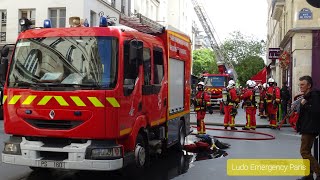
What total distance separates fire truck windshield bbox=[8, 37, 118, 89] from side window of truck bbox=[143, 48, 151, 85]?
1.06 metres

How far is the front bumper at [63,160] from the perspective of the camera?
19.8 ft

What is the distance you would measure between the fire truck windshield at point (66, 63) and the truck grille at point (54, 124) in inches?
21.2

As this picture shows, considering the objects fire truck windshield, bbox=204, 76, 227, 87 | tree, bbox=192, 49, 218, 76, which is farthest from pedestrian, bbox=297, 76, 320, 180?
tree, bbox=192, 49, 218, 76

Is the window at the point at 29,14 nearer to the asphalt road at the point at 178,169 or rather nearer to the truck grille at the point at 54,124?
the asphalt road at the point at 178,169

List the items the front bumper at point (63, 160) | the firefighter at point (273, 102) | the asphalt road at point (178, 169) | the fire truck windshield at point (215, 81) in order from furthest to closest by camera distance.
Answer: the fire truck windshield at point (215, 81)
the firefighter at point (273, 102)
the asphalt road at point (178, 169)
the front bumper at point (63, 160)

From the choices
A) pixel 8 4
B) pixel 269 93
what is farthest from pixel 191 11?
pixel 269 93

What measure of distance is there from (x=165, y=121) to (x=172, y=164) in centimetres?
88

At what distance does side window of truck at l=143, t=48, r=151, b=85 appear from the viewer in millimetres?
7327

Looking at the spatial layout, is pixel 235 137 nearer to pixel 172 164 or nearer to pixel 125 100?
pixel 172 164

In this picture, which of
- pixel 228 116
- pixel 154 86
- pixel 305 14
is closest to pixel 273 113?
pixel 228 116

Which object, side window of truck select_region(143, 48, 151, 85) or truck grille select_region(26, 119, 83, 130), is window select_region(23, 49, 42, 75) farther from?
side window of truck select_region(143, 48, 151, 85)

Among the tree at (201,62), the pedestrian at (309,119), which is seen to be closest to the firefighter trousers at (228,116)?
the pedestrian at (309,119)

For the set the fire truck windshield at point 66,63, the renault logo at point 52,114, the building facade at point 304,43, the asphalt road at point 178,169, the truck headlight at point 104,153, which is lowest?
the asphalt road at point 178,169

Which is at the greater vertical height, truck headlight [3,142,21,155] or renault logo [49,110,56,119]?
renault logo [49,110,56,119]
